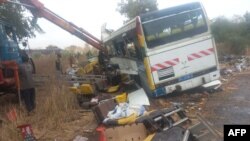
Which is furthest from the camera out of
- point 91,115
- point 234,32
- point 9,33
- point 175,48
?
point 234,32

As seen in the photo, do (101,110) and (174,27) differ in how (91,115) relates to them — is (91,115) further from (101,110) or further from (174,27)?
(174,27)

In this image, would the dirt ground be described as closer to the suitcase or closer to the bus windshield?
the suitcase

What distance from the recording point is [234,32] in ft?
78.0

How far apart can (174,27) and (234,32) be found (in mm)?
14411

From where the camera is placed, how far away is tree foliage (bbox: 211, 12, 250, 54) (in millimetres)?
22812

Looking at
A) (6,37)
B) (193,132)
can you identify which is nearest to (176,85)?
(193,132)

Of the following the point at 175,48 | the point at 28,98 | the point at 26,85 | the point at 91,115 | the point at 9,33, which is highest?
the point at 9,33

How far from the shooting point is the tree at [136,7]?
1427 inches

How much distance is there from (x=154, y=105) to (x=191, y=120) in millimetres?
2397

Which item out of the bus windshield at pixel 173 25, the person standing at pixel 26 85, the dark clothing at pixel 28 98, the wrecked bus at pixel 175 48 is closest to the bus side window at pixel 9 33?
the person standing at pixel 26 85

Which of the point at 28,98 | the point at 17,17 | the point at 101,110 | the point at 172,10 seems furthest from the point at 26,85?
the point at 17,17

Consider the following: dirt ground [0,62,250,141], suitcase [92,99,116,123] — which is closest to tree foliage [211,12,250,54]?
dirt ground [0,62,250,141]

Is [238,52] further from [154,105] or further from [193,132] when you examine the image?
[193,132]

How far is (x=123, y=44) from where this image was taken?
514 inches
